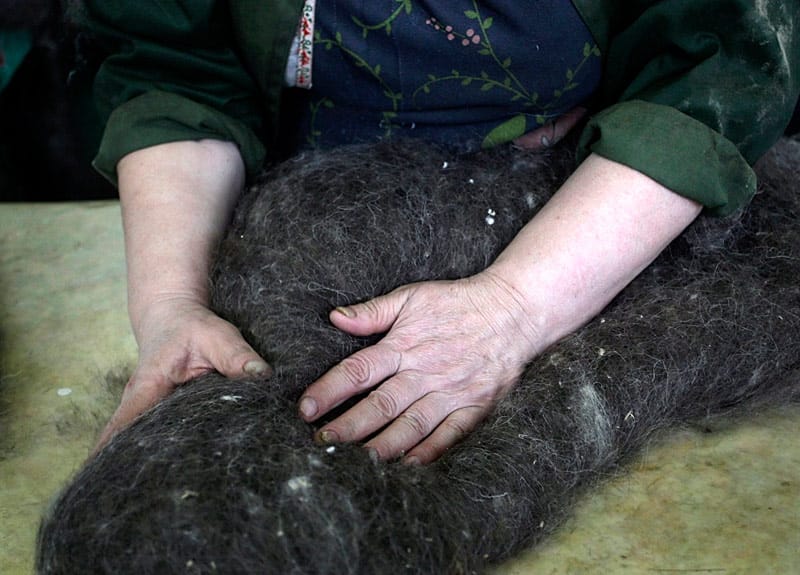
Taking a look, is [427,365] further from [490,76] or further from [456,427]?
[490,76]

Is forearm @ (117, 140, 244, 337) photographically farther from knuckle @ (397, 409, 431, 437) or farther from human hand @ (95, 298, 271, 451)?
knuckle @ (397, 409, 431, 437)

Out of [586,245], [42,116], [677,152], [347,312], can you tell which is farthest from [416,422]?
[42,116]

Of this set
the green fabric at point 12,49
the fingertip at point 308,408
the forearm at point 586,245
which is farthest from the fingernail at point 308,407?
the green fabric at point 12,49

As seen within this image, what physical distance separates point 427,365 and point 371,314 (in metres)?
0.08

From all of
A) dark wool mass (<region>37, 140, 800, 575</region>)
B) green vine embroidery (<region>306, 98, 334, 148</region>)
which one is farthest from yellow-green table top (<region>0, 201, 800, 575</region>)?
green vine embroidery (<region>306, 98, 334, 148</region>)

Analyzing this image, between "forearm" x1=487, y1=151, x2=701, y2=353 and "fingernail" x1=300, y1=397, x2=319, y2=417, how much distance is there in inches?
9.7

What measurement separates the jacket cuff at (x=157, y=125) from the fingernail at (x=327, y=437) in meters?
0.50

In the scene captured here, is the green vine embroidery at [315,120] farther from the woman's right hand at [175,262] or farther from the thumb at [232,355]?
the thumb at [232,355]

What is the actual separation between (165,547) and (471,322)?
40 cm

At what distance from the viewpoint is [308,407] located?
82cm

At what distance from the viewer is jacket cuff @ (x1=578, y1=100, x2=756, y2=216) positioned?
0.96 meters

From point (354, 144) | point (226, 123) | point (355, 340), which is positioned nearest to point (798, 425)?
point (355, 340)

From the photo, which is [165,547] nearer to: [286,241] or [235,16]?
[286,241]

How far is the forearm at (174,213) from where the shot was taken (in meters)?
1.04
